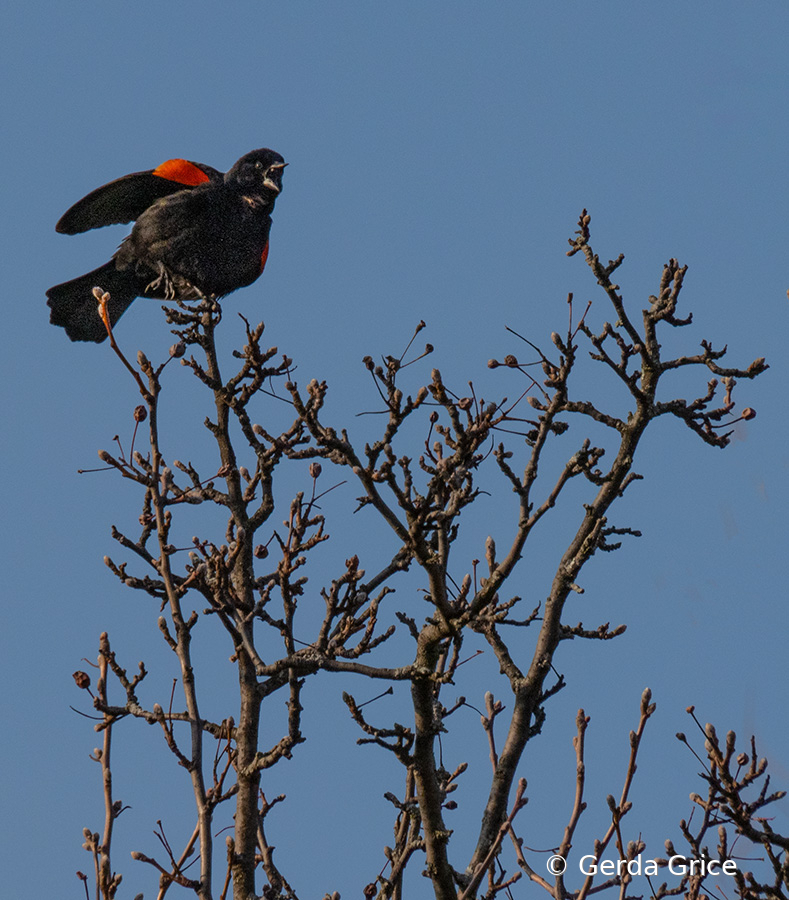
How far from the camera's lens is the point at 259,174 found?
317 inches

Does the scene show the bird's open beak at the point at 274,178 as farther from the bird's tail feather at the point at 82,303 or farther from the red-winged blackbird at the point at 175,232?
the bird's tail feather at the point at 82,303

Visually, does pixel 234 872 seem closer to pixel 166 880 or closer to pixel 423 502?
pixel 166 880

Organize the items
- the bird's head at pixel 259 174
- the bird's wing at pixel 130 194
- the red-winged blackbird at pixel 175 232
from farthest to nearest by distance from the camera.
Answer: the bird's head at pixel 259 174
the bird's wing at pixel 130 194
the red-winged blackbird at pixel 175 232

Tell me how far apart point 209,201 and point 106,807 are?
16.3 ft

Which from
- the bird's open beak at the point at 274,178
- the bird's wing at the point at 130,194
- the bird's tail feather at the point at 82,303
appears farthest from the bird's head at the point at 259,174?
the bird's tail feather at the point at 82,303

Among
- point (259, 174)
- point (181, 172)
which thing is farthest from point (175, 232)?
point (259, 174)

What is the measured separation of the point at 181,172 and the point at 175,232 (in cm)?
65

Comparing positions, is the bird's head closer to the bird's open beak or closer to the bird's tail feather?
the bird's open beak

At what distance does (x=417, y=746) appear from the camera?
13.3 ft

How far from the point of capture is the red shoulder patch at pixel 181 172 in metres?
7.90

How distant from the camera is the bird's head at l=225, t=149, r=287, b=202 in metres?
8.00

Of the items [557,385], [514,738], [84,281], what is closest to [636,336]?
[557,385]

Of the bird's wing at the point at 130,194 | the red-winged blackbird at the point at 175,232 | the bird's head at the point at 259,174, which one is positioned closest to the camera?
the red-winged blackbird at the point at 175,232

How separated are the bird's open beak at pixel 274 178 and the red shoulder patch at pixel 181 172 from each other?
47 cm
